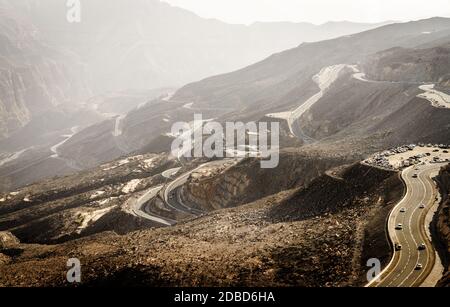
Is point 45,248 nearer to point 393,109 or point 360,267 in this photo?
point 360,267

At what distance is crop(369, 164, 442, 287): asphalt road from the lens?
3247 centimetres

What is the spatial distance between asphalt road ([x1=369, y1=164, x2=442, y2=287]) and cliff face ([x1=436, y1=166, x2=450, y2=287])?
0.94 metres

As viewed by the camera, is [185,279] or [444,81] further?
[444,81]

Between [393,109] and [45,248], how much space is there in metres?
85.2

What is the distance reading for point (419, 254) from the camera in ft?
116

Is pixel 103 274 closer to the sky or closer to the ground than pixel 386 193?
closer to the ground

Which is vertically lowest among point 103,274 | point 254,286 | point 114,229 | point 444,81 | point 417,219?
point 114,229

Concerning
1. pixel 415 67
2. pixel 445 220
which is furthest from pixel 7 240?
pixel 415 67

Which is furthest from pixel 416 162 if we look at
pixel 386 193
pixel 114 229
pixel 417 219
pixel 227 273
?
pixel 114 229

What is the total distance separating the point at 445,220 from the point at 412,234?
3140mm

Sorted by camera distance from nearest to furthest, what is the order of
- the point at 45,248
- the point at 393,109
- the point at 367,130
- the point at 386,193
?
the point at 386,193, the point at 45,248, the point at 367,130, the point at 393,109

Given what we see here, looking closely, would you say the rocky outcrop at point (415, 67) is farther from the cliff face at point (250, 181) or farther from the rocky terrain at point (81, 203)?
the rocky terrain at point (81, 203)

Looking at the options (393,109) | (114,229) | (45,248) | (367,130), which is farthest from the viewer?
(393,109)

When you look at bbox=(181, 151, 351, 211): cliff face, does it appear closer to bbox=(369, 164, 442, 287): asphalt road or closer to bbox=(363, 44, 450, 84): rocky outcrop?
bbox=(369, 164, 442, 287): asphalt road
